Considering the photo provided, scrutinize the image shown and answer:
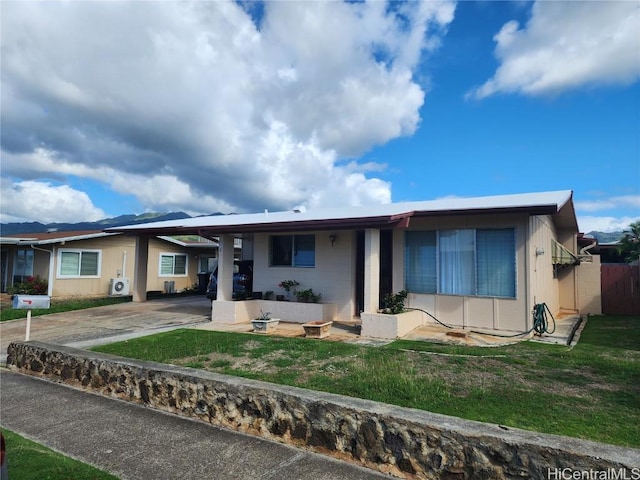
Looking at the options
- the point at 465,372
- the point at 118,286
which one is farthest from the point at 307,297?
the point at 118,286

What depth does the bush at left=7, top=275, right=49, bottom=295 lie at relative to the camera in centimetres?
1630

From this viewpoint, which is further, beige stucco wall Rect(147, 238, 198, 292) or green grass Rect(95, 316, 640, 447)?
beige stucco wall Rect(147, 238, 198, 292)

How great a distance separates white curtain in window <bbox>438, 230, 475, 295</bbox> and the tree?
11.1 m

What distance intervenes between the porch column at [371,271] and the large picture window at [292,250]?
2.59m

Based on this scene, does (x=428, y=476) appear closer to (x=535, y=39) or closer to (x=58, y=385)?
(x=58, y=385)

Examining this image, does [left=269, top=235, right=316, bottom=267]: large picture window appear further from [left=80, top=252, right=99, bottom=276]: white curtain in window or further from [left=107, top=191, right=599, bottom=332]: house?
[left=80, top=252, right=99, bottom=276]: white curtain in window

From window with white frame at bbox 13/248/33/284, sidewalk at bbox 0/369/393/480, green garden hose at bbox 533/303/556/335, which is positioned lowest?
sidewalk at bbox 0/369/393/480

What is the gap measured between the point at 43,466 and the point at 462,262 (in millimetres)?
8689

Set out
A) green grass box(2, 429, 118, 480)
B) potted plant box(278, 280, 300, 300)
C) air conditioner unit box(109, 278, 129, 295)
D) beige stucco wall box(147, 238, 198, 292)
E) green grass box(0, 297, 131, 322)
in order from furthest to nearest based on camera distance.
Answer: beige stucco wall box(147, 238, 198, 292) → air conditioner unit box(109, 278, 129, 295) → green grass box(0, 297, 131, 322) → potted plant box(278, 280, 300, 300) → green grass box(2, 429, 118, 480)

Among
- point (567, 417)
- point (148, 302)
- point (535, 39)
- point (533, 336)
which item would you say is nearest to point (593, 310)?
point (533, 336)

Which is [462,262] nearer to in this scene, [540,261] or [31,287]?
[540,261]

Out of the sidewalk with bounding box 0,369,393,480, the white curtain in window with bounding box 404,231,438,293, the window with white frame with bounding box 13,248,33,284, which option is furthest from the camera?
the window with white frame with bounding box 13,248,33,284

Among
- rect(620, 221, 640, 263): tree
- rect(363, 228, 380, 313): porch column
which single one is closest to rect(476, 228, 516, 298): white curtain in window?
rect(363, 228, 380, 313): porch column

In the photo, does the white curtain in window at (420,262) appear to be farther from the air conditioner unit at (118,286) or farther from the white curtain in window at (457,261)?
the air conditioner unit at (118,286)
